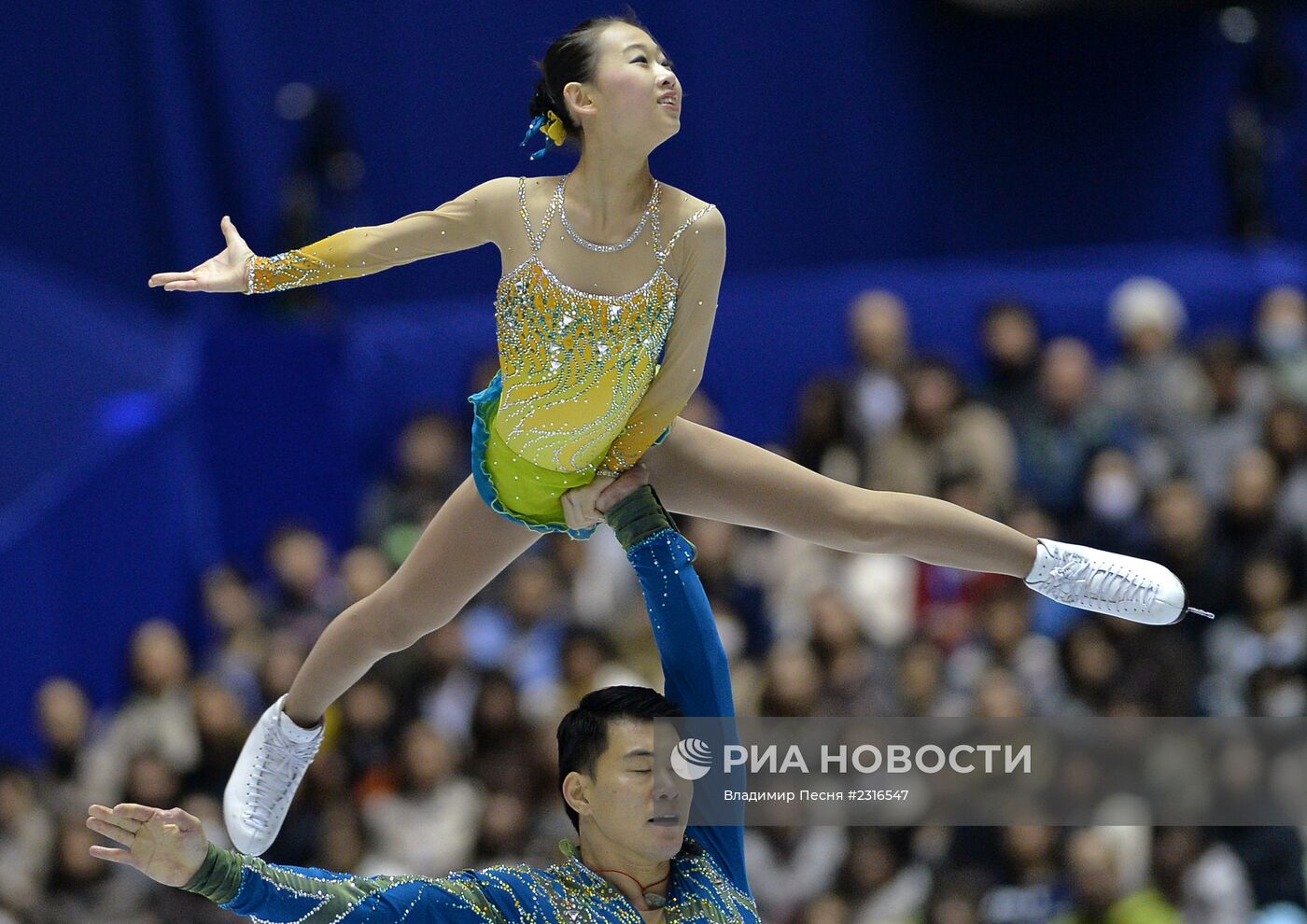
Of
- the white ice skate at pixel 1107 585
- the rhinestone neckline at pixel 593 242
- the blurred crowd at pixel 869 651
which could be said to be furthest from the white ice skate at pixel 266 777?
the blurred crowd at pixel 869 651

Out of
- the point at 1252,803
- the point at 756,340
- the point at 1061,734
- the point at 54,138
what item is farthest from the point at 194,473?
the point at 1252,803

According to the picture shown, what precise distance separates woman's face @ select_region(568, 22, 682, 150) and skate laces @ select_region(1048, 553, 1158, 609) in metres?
1.24

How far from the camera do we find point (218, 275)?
11.6 ft

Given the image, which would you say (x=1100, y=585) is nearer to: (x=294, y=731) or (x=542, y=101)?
(x=542, y=101)

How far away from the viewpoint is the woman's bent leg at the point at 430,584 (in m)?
3.78

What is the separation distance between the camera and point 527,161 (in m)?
7.05

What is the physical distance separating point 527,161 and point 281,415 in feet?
5.23

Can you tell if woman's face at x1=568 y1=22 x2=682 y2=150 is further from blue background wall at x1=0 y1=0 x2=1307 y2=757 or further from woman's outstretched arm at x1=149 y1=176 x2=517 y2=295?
blue background wall at x1=0 y1=0 x2=1307 y2=757

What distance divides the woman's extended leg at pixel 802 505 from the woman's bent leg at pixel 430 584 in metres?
0.32

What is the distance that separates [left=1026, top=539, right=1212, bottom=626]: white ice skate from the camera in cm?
398

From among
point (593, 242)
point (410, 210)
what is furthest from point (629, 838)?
point (410, 210)

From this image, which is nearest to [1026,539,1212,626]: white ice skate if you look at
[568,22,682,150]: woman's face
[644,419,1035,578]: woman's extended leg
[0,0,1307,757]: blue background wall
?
[644,419,1035,578]: woman's extended leg

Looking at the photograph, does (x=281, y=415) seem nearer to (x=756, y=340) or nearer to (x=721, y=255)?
(x=756, y=340)
